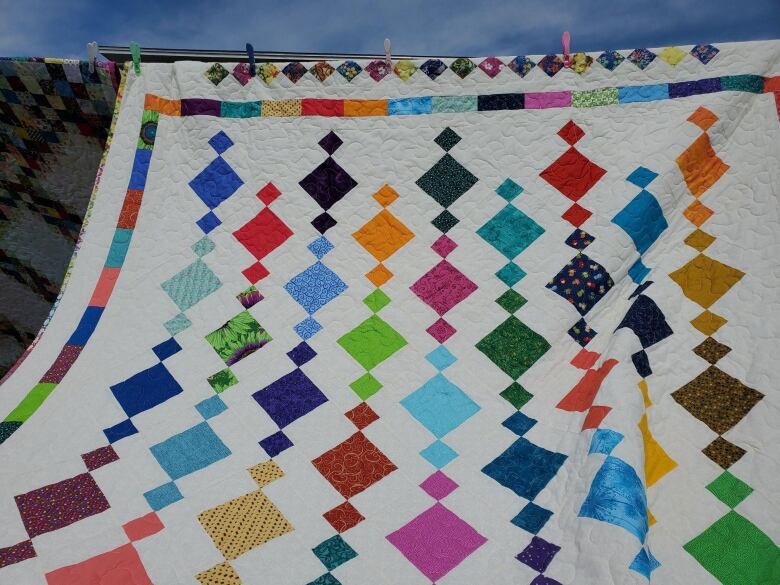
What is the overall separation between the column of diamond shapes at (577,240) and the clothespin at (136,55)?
3.95ft

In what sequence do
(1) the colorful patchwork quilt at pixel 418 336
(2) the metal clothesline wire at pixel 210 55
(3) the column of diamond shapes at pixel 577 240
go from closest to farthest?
(1) the colorful patchwork quilt at pixel 418 336 < (3) the column of diamond shapes at pixel 577 240 < (2) the metal clothesline wire at pixel 210 55

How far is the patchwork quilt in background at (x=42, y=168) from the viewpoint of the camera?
1.86m

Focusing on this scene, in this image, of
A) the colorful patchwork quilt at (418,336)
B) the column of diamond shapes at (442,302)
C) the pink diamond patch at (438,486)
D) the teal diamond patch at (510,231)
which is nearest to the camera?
the colorful patchwork quilt at (418,336)

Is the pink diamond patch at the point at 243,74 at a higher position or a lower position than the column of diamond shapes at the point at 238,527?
higher

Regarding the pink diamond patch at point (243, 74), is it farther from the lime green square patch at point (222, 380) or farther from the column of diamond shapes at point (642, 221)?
the column of diamond shapes at point (642, 221)

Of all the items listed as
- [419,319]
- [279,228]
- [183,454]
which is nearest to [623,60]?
[419,319]

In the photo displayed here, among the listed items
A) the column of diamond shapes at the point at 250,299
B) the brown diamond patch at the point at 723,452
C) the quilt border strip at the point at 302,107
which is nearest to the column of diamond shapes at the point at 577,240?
the quilt border strip at the point at 302,107

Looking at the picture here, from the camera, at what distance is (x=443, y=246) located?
5.49 ft

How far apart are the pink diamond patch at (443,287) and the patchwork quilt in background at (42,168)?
111cm

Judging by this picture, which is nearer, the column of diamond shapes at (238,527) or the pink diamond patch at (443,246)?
the column of diamond shapes at (238,527)

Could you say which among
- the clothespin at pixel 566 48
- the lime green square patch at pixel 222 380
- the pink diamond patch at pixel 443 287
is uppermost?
the clothespin at pixel 566 48

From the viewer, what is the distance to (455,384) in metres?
1.48

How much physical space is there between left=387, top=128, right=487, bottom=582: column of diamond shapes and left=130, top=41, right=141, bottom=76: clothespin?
35.3 inches

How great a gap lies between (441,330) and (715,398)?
0.62m
